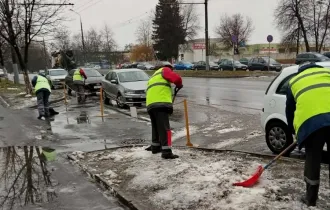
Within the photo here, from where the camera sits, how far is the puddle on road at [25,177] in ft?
17.9

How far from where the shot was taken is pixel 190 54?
97.0m

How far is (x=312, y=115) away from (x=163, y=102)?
312 cm

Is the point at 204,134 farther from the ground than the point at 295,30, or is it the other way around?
the point at 295,30

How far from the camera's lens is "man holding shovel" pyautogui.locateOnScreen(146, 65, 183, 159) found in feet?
22.6

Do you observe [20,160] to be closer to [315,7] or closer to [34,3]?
[34,3]

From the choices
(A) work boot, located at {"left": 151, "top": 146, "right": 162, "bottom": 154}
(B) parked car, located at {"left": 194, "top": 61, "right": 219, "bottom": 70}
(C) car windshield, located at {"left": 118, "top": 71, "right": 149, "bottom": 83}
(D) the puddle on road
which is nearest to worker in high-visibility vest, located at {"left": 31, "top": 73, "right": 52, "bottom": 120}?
(C) car windshield, located at {"left": 118, "top": 71, "right": 149, "bottom": 83}

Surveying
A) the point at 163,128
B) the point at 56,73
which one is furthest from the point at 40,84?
the point at 56,73

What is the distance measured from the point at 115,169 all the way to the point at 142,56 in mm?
80316

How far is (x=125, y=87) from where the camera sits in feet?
52.6

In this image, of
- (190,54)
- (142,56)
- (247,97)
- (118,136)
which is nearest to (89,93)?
(247,97)

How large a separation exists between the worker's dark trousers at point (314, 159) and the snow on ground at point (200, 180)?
0.59 feet

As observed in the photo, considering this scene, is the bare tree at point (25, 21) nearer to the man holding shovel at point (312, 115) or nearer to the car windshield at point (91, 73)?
the car windshield at point (91, 73)

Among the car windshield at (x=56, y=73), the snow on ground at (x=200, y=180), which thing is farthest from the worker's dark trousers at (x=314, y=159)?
the car windshield at (x=56, y=73)

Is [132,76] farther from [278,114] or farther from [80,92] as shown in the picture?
[278,114]
